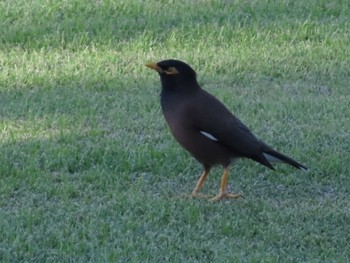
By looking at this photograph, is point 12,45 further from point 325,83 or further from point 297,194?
point 297,194

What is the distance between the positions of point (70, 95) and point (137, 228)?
10.3ft

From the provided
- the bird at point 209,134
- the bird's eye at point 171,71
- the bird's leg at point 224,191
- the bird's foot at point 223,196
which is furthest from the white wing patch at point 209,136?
the bird's eye at point 171,71

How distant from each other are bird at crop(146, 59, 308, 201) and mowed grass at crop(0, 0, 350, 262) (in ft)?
0.89

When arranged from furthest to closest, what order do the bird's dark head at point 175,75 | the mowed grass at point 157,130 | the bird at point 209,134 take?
the bird's dark head at point 175,75 → the bird at point 209,134 → the mowed grass at point 157,130

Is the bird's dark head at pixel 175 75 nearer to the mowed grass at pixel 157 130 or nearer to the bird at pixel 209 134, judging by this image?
the bird at pixel 209 134

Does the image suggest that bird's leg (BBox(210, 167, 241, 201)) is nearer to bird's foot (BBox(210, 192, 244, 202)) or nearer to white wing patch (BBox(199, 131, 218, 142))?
bird's foot (BBox(210, 192, 244, 202))

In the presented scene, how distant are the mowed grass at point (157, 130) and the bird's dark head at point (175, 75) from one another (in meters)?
0.66

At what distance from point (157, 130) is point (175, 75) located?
1.28 meters

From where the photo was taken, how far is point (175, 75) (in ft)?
25.6

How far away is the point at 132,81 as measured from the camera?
34.1ft

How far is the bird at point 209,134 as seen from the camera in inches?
298

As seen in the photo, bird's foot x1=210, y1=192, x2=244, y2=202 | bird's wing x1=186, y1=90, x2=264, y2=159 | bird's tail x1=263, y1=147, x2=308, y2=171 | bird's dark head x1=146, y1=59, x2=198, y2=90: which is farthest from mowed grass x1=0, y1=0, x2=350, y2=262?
bird's dark head x1=146, y1=59, x2=198, y2=90

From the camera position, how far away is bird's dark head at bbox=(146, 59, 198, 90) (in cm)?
778

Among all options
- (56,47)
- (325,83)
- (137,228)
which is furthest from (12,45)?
(137,228)
